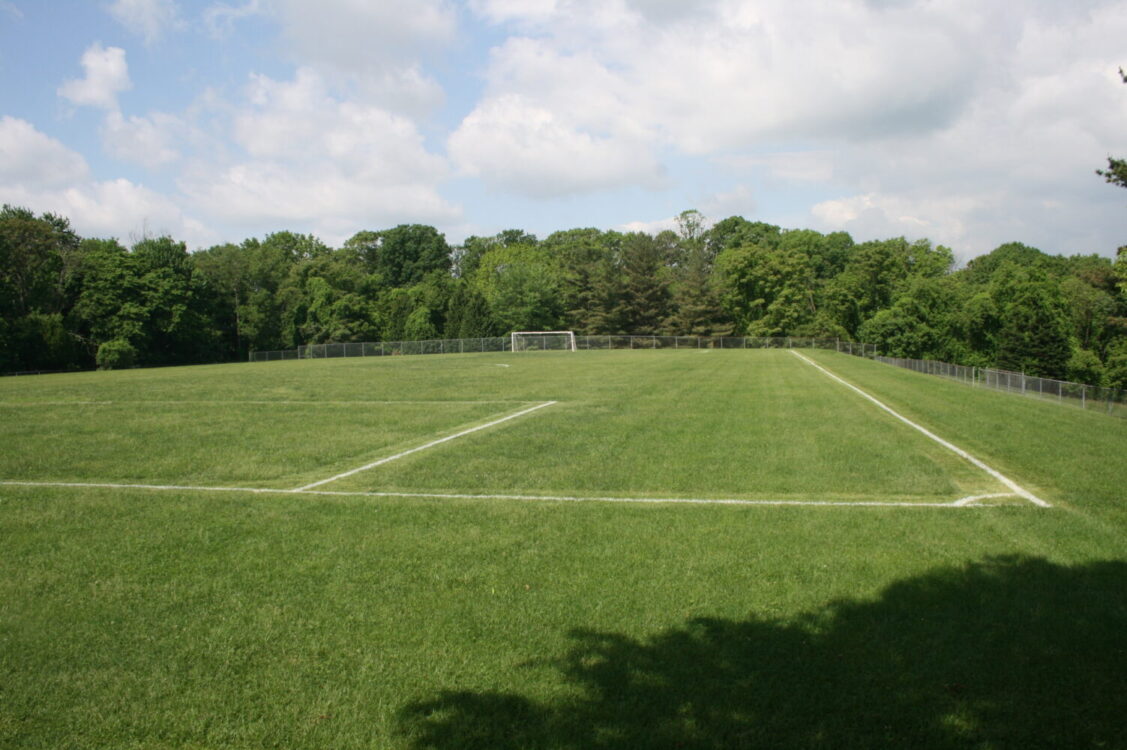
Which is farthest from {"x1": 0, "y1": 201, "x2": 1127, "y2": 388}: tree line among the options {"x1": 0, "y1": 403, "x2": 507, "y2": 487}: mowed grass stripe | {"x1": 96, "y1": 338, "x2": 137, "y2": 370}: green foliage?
{"x1": 0, "y1": 403, "x2": 507, "y2": 487}: mowed grass stripe

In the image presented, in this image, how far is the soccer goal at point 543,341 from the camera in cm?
6650

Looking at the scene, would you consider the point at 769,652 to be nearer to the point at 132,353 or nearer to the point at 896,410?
the point at 896,410

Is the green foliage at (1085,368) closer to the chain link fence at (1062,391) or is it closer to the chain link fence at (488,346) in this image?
the chain link fence at (488,346)

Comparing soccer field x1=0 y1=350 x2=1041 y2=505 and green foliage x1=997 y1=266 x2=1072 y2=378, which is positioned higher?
green foliage x1=997 y1=266 x2=1072 y2=378

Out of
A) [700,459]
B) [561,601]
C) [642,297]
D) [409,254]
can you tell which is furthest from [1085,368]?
[409,254]

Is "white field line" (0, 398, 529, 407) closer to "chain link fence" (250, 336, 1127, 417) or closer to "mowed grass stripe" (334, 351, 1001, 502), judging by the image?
"mowed grass stripe" (334, 351, 1001, 502)

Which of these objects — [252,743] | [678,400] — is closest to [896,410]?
[678,400]

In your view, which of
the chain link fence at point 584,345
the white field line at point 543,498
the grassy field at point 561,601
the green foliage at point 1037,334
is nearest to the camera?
the grassy field at point 561,601

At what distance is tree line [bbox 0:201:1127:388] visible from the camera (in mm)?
58219

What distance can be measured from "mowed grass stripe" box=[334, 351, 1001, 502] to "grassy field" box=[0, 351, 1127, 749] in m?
0.10

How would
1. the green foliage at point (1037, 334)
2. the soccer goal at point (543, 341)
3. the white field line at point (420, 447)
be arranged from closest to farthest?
the white field line at point (420, 447) < the green foliage at point (1037, 334) < the soccer goal at point (543, 341)

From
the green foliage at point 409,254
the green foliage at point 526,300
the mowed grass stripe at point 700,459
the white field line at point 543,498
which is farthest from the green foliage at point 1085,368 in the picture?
the green foliage at point 409,254

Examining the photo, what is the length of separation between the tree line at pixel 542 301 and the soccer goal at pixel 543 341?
317 inches

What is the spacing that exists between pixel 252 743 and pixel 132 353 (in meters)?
63.7
